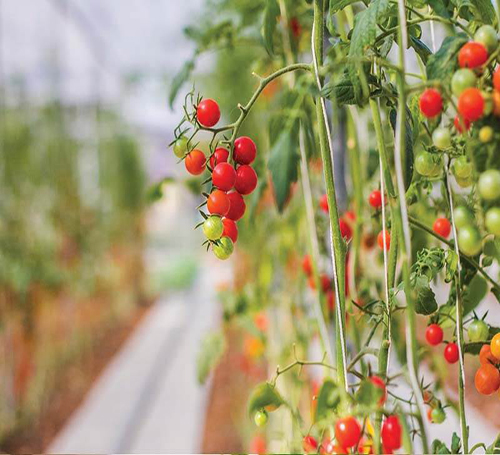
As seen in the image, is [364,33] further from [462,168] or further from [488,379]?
[488,379]

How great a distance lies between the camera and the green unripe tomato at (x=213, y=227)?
373 millimetres

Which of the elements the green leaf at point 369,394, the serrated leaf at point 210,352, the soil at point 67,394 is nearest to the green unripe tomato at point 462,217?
the green leaf at point 369,394

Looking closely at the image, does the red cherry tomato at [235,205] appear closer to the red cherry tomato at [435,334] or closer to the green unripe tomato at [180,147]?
the green unripe tomato at [180,147]

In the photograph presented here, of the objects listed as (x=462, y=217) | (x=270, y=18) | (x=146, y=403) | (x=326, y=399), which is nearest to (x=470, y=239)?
(x=462, y=217)

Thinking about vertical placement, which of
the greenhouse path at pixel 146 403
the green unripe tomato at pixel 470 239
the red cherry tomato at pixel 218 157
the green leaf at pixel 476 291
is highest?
the red cherry tomato at pixel 218 157

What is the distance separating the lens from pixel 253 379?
2824mm

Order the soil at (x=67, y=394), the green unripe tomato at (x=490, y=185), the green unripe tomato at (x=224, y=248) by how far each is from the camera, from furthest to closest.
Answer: the soil at (x=67, y=394) < the green unripe tomato at (x=224, y=248) < the green unripe tomato at (x=490, y=185)

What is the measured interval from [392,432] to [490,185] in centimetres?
16

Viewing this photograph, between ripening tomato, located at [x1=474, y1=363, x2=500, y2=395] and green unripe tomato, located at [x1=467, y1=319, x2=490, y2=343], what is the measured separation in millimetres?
27

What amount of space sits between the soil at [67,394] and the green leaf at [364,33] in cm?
223

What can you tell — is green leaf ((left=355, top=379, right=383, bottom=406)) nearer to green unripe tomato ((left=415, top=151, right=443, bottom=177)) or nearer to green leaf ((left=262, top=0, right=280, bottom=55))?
green unripe tomato ((left=415, top=151, right=443, bottom=177))

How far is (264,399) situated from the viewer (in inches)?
16.3

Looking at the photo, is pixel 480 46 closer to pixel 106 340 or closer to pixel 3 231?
pixel 3 231

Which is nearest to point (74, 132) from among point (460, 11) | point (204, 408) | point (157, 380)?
point (157, 380)
